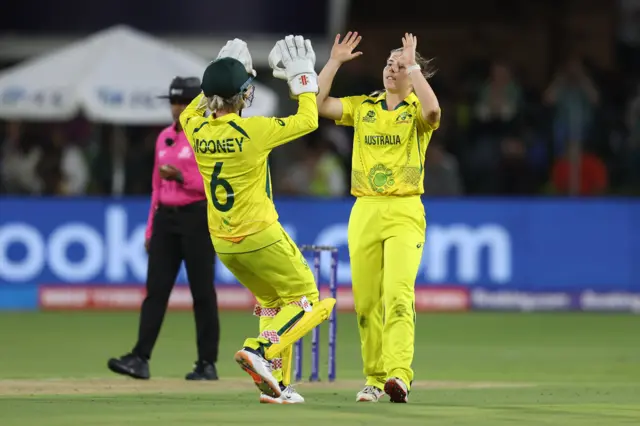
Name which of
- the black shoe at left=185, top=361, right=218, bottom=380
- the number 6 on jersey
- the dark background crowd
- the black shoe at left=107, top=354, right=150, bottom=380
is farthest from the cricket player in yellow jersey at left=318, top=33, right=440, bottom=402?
the dark background crowd

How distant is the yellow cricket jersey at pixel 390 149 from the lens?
1128cm

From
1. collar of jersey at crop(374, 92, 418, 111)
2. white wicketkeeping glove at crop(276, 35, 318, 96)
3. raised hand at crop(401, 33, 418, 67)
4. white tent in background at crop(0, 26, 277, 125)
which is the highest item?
white tent in background at crop(0, 26, 277, 125)

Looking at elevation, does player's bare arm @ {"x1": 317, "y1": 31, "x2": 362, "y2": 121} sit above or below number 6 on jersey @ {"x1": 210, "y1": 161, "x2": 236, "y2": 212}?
above

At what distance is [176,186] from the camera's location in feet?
43.2

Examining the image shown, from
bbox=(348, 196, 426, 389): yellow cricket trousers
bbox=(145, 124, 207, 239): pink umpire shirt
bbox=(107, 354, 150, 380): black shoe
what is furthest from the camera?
bbox=(145, 124, 207, 239): pink umpire shirt

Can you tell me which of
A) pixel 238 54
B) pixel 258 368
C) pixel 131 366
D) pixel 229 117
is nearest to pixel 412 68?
pixel 238 54

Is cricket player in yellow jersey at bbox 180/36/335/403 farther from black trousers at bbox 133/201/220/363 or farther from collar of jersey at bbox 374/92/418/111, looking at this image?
black trousers at bbox 133/201/220/363

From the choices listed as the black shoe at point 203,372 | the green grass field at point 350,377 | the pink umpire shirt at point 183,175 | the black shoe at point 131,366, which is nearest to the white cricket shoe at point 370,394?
the green grass field at point 350,377

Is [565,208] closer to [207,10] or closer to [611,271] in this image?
[611,271]

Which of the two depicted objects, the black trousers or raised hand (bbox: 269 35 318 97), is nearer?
raised hand (bbox: 269 35 318 97)

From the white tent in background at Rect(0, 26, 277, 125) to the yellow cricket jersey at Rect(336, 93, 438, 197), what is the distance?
8834mm

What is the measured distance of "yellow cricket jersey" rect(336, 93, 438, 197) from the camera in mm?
11281

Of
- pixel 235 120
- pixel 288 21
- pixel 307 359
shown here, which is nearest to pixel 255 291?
pixel 235 120

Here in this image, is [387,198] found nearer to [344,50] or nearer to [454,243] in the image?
[344,50]
